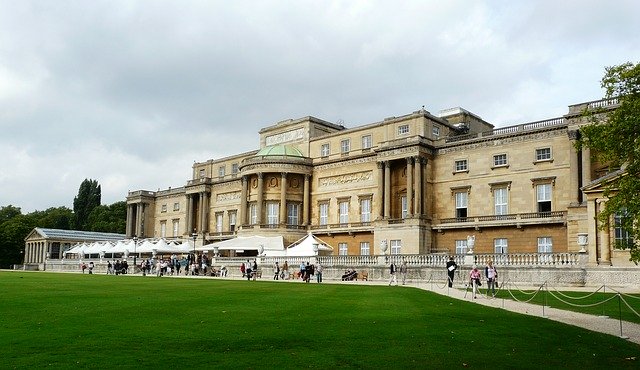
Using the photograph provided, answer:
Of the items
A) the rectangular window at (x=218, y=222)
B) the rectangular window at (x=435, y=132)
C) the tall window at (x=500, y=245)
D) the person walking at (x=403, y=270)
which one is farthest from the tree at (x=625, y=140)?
the rectangular window at (x=218, y=222)

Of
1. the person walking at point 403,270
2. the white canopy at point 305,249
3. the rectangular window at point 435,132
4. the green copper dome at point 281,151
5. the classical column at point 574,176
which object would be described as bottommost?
the person walking at point 403,270

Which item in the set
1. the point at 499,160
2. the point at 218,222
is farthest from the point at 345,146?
the point at 218,222

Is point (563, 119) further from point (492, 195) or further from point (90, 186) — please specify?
point (90, 186)

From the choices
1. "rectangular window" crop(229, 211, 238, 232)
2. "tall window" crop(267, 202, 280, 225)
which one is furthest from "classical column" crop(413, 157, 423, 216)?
"rectangular window" crop(229, 211, 238, 232)

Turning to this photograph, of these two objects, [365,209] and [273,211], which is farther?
[273,211]

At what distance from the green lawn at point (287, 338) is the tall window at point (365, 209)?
4184 cm

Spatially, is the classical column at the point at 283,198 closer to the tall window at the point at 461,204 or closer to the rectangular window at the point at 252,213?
the rectangular window at the point at 252,213

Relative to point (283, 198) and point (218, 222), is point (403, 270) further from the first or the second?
point (218, 222)

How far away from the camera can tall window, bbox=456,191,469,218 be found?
183ft

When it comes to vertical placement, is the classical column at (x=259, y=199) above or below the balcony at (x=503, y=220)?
above

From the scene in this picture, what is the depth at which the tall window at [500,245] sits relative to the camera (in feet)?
170

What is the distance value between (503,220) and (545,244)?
4095 mm

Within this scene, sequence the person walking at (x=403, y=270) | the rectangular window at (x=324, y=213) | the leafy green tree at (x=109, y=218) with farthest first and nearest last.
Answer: the leafy green tree at (x=109, y=218) → the rectangular window at (x=324, y=213) → the person walking at (x=403, y=270)

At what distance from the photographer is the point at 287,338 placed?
13.5m
